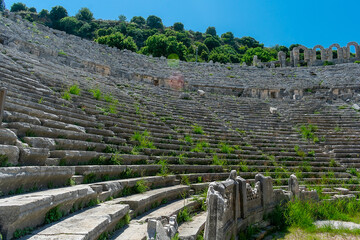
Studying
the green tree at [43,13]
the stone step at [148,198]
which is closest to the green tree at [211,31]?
the green tree at [43,13]

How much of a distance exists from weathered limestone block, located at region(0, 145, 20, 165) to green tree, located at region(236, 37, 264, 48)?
76.3 meters

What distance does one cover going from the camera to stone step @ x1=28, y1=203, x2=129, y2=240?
241 cm

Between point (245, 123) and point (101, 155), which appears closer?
point (101, 155)

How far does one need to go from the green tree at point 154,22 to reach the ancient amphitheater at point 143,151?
2179 inches

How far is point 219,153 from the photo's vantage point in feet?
33.0

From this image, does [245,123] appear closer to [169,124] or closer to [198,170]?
[169,124]

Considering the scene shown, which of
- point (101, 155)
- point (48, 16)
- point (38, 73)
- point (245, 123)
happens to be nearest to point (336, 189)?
point (245, 123)

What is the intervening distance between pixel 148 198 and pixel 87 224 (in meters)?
1.95

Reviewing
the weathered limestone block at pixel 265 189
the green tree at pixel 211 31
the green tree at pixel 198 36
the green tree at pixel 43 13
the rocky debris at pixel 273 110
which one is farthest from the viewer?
the green tree at pixel 211 31

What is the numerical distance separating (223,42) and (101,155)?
7279 centimetres

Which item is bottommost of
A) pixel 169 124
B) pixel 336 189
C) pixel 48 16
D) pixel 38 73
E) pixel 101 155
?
pixel 336 189

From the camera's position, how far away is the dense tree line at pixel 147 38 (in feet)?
139

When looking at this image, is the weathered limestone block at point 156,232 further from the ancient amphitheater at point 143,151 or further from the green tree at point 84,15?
the green tree at point 84,15

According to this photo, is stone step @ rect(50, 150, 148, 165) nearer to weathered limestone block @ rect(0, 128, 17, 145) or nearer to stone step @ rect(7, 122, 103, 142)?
stone step @ rect(7, 122, 103, 142)
